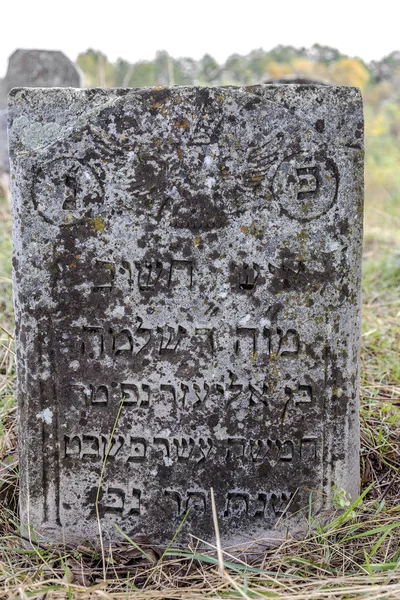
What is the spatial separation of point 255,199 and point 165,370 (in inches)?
23.9

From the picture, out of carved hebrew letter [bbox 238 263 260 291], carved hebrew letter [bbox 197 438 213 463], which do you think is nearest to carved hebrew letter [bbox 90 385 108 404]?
carved hebrew letter [bbox 197 438 213 463]

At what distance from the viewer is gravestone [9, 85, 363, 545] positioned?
1.84 m

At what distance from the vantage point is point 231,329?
192 centimetres

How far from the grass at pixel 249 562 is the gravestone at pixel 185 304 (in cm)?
9

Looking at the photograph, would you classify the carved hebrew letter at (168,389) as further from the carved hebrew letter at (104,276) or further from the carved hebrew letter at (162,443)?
the carved hebrew letter at (104,276)

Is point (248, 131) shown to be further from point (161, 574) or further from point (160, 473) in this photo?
point (161, 574)

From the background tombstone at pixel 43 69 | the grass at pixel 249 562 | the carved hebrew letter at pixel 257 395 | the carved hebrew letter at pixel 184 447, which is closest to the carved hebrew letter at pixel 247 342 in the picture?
the carved hebrew letter at pixel 257 395

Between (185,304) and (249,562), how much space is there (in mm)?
855

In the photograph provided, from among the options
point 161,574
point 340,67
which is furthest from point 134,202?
point 340,67

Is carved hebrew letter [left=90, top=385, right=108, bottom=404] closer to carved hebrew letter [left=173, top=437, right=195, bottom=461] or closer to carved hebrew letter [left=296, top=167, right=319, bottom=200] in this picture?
carved hebrew letter [left=173, top=437, right=195, bottom=461]

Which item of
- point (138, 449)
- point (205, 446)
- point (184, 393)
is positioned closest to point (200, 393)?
point (184, 393)

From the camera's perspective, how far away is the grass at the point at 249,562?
5.46 ft

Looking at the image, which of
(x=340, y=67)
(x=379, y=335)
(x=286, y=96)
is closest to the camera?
(x=286, y=96)

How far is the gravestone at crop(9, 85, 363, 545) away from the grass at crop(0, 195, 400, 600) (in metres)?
0.09
